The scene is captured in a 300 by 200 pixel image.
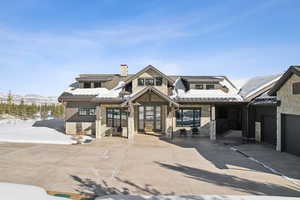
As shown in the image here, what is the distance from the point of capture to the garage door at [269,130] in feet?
51.2

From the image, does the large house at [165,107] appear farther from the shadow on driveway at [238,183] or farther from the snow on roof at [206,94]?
the shadow on driveway at [238,183]

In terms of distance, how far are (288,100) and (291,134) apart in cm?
214

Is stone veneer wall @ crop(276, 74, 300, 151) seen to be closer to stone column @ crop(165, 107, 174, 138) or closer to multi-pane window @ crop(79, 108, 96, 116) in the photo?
stone column @ crop(165, 107, 174, 138)

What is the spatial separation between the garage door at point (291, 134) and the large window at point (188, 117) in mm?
7329

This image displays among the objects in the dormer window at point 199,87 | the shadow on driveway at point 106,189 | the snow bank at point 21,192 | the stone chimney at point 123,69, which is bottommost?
the shadow on driveway at point 106,189

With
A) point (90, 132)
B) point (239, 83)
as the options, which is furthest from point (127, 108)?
point (239, 83)

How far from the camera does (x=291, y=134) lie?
12.8 meters

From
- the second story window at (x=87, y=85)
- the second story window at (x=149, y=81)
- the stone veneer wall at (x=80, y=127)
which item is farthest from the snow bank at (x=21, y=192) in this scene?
the second story window at (x=87, y=85)

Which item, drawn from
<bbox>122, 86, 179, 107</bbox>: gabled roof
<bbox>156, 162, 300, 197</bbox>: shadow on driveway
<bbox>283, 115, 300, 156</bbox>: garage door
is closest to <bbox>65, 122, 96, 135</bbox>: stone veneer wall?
<bbox>122, 86, 179, 107</bbox>: gabled roof

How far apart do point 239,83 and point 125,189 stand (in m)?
21.7

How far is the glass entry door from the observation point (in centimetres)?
1997

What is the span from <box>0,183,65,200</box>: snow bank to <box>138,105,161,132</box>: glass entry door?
13160 millimetres

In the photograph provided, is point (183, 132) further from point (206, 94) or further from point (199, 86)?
point (199, 86)

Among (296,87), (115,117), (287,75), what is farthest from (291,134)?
(115,117)
